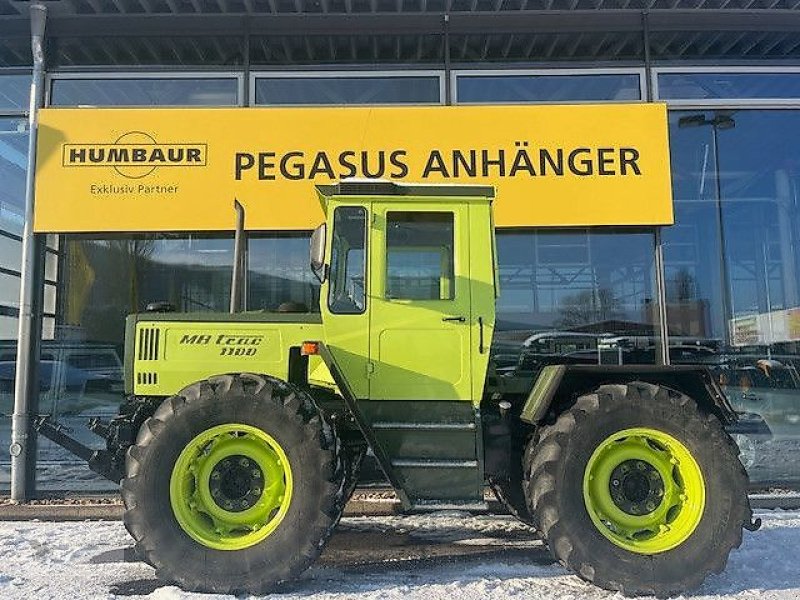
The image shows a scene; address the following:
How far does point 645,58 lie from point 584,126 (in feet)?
3.82

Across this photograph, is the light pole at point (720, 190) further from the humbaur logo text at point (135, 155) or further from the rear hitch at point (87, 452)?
the rear hitch at point (87, 452)

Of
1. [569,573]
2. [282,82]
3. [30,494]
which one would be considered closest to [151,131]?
[282,82]

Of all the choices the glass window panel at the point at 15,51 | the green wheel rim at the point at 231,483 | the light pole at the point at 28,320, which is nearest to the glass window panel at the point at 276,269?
the light pole at the point at 28,320

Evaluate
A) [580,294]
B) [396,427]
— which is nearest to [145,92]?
[396,427]

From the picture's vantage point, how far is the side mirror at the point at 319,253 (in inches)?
191

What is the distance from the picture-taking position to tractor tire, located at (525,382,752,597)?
454cm

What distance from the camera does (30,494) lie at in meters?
7.36

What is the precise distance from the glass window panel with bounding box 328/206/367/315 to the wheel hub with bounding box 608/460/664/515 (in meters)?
2.10

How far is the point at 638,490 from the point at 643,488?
36 mm

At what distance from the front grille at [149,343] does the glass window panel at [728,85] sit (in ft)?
19.8

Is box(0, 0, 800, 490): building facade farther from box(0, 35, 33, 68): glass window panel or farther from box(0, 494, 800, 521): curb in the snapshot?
box(0, 494, 800, 521): curb

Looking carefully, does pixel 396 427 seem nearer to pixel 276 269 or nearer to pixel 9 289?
pixel 276 269

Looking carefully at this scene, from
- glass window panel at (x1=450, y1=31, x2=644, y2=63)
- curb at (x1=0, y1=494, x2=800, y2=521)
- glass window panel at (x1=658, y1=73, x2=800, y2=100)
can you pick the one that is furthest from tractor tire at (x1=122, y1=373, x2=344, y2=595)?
glass window panel at (x1=658, y1=73, x2=800, y2=100)

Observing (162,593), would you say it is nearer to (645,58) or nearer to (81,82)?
(81,82)
